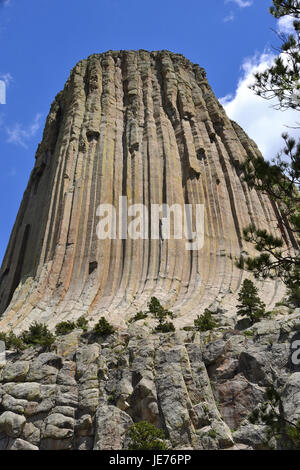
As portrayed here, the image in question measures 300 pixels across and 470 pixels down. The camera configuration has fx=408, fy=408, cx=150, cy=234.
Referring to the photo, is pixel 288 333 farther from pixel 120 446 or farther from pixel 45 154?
pixel 45 154

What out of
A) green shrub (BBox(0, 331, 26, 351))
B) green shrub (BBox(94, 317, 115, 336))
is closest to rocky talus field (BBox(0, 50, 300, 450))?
green shrub (BBox(94, 317, 115, 336))

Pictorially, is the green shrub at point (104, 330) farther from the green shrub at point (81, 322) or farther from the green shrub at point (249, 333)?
the green shrub at point (249, 333)

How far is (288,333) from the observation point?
14.6 metres

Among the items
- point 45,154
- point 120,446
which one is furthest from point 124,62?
point 120,446

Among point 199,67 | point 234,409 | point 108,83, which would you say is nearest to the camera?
point 234,409

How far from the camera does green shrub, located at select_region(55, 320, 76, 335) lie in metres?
20.4

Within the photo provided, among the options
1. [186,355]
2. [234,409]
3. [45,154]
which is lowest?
[234,409]

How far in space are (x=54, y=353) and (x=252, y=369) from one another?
325 inches

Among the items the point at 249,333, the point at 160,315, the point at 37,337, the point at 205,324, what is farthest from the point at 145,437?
the point at 37,337

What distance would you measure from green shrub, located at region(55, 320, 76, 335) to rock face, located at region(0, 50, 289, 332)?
2170mm

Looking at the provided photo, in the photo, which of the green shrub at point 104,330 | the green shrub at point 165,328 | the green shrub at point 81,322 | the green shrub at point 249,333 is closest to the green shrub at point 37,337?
the green shrub at point 81,322

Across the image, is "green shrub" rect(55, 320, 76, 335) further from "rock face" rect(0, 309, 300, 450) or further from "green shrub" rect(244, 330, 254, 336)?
"green shrub" rect(244, 330, 254, 336)

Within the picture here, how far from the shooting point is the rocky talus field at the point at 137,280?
1342cm

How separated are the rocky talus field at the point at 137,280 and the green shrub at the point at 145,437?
1.59 ft
